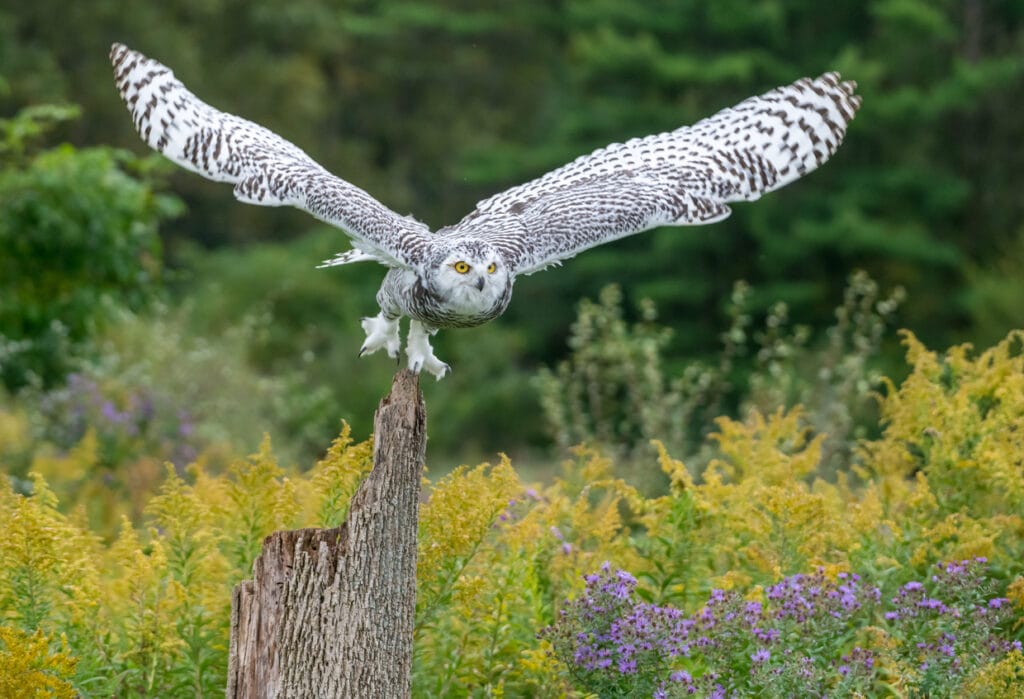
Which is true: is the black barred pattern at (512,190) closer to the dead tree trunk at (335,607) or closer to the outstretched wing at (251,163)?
the outstretched wing at (251,163)

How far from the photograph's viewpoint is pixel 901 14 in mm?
19984

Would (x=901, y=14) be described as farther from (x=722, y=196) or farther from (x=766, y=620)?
(x=766, y=620)

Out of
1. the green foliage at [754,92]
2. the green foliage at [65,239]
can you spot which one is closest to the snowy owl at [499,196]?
the green foliage at [65,239]

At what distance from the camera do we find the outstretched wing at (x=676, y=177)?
6020mm

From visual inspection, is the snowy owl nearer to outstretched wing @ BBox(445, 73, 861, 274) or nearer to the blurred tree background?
outstretched wing @ BBox(445, 73, 861, 274)

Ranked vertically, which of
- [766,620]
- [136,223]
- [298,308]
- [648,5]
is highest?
[648,5]

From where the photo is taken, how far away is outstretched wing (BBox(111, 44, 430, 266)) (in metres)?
5.62

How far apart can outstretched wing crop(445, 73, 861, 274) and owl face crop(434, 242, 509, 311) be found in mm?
436

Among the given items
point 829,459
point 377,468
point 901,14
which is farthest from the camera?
point 901,14

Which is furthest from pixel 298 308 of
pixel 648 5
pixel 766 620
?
pixel 766 620

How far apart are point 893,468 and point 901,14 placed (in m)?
14.3

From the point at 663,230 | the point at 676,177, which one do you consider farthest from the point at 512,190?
the point at 663,230

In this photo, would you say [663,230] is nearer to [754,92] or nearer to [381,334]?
[754,92]

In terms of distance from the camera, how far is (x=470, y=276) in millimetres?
5262
